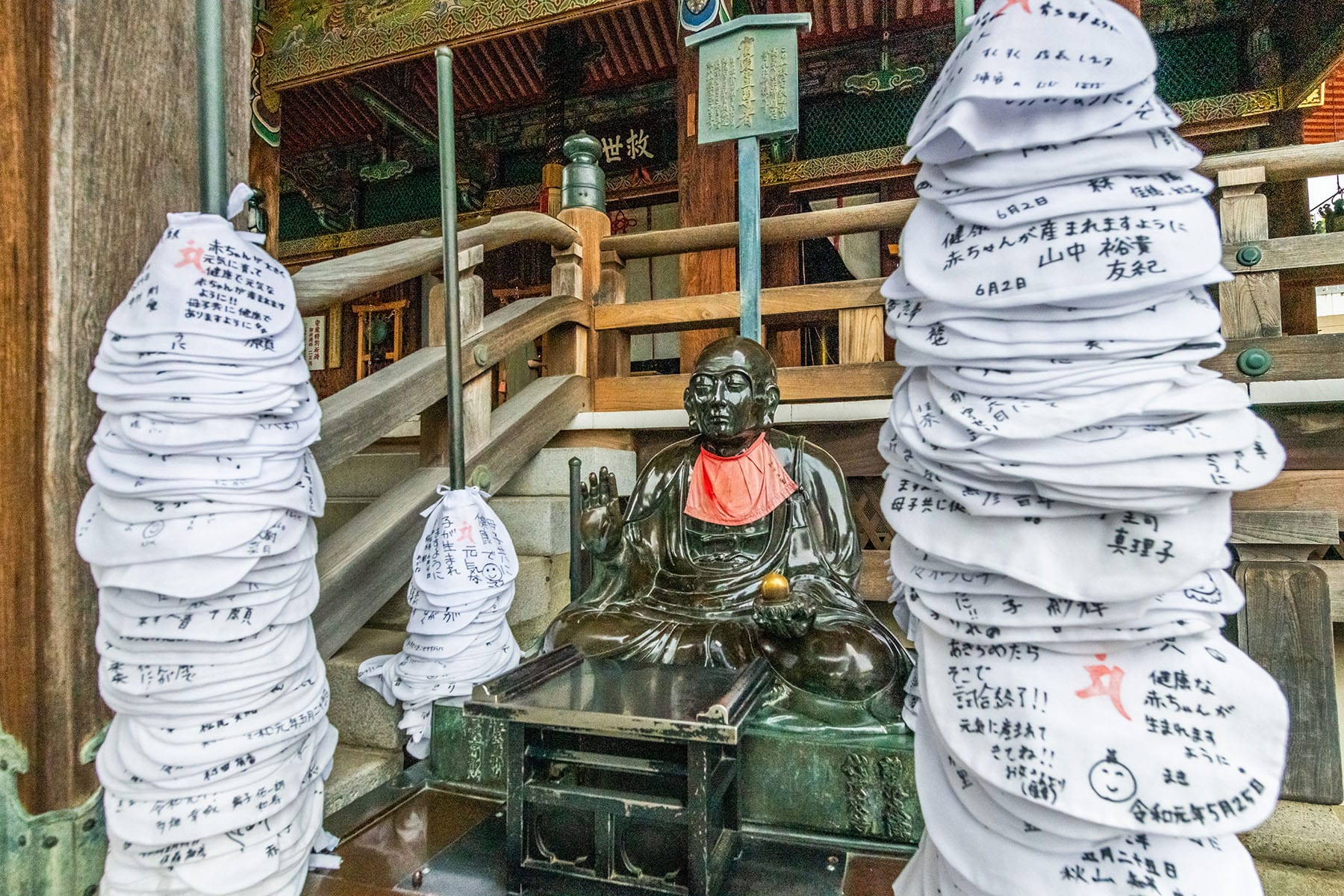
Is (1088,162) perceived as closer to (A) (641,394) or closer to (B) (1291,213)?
(A) (641,394)

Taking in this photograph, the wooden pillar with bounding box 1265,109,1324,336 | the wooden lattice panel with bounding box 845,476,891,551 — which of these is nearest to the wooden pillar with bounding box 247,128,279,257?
the wooden lattice panel with bounding box 845,476,891,551

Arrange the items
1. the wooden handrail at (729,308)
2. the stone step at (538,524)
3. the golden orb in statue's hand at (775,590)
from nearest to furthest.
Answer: the golden orb in statue's hand at (775,590), the stone step at (538,524), the wooden handrail at (729,308)

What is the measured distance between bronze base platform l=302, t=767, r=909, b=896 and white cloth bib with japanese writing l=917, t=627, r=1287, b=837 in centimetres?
111

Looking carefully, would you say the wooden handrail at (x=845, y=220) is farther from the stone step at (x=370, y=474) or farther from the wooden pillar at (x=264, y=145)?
the wooden pillar at (x=264, y=145)

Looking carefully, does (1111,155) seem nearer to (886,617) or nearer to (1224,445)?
(1224,445)

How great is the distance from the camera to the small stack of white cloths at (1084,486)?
0.94m

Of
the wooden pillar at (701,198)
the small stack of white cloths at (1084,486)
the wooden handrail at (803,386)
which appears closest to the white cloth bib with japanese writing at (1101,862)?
the small stack of white cloths at (1084,486)

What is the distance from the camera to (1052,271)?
1002 millimetres

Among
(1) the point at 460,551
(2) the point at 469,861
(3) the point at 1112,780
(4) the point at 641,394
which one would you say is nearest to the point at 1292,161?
(4) the point at 641,394

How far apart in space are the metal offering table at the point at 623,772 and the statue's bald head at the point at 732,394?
0.93m

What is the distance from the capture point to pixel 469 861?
2014 mm

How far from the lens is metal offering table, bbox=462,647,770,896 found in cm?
173

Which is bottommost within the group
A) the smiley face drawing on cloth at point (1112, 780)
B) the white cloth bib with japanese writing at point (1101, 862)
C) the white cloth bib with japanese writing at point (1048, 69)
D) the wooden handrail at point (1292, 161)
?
the white cloth bib with japanese writing at point (1101, 862)

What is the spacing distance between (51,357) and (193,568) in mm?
752
